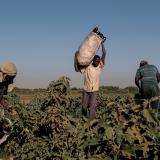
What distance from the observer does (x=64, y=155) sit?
5.52 metres

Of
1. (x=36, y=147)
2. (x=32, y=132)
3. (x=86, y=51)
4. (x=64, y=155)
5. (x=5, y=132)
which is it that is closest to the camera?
(x=64, y=155)

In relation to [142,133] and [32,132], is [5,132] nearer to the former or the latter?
[32,132]

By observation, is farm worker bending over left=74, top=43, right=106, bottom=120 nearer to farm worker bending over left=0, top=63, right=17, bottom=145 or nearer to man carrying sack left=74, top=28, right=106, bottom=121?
man carrying sack left=74, top=28, right=106, bottom=121

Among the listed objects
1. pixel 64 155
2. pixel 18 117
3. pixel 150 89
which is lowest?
pixel 64 155

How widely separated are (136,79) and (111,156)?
7.21m

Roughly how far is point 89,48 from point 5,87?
2.83m

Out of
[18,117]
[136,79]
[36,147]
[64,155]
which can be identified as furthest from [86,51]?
[64,155]

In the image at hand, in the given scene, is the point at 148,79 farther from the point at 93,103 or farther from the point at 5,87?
the point at 5,87

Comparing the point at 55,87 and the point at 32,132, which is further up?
the point at 55,87

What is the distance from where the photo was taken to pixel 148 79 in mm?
11258

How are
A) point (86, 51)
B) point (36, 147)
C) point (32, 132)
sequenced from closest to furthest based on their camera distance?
point (36, 147) < point (32, 132) < point (86, 51)

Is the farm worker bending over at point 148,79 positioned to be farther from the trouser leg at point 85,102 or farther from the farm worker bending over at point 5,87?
the farm worker bending over at point 5,87

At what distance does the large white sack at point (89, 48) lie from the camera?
10219 millimetres

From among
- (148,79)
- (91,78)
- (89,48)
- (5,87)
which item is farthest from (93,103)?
(5,87)
